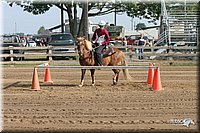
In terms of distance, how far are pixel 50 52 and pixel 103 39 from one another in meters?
12.9

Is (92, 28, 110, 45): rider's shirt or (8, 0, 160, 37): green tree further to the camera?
(8, 0, 160, 37): green tree

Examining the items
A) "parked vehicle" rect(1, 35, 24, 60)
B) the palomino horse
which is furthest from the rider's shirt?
"parked vehicle" rect(1, 35, 24, 60)

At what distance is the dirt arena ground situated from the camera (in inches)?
332

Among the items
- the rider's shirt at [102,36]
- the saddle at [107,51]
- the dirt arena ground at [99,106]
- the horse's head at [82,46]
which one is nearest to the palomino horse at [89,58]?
the horse's head at [82,46]

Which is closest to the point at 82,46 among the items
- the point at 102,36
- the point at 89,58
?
the point at 89,58

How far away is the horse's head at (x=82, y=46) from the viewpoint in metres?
14.4

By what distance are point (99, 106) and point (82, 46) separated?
14.3ft

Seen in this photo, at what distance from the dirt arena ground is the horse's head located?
1197mm

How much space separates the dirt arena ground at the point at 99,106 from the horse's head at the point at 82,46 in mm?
1197

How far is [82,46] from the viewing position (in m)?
14.5

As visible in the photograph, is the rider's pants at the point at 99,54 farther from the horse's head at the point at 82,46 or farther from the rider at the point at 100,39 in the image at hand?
the horse's head at the point at 82,46

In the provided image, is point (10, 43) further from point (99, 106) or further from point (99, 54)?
point (99, 106)

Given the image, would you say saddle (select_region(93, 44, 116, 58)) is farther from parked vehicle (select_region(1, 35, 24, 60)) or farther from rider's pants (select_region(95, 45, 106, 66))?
parked vehicle (select_region(1, 35, 24, 60))

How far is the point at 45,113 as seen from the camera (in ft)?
31.6
